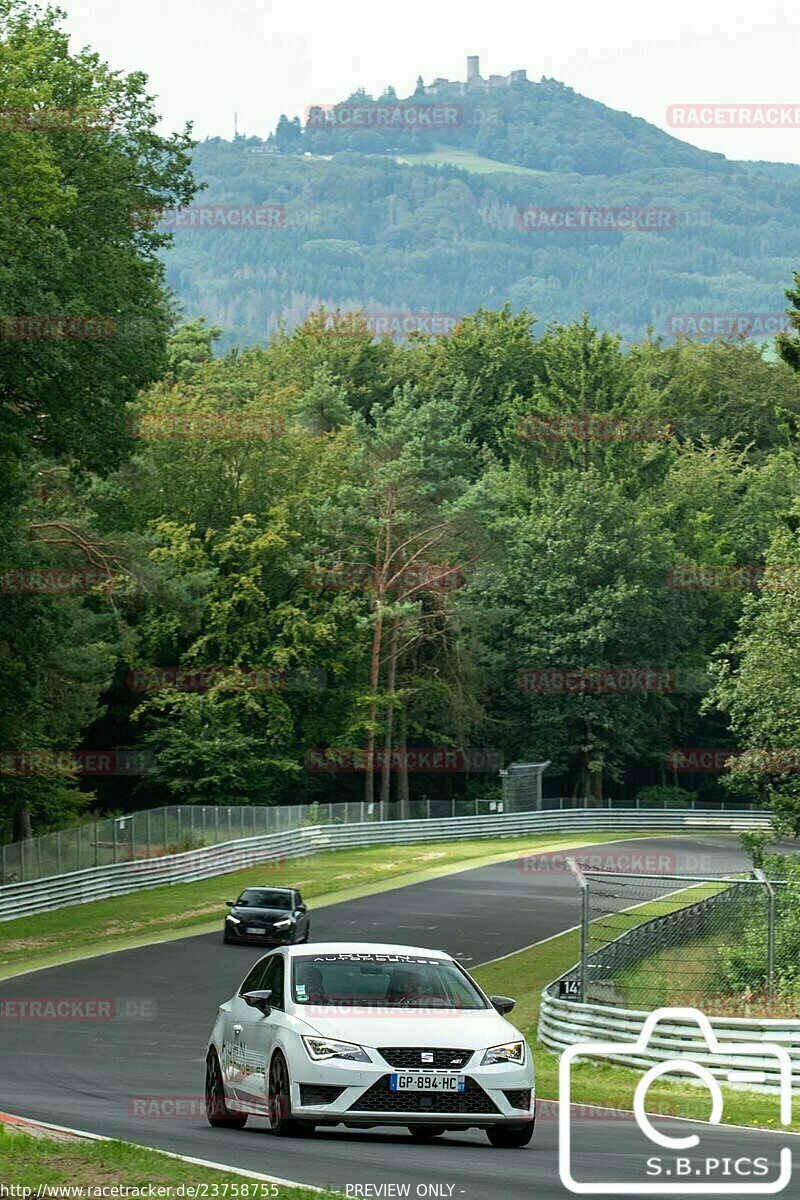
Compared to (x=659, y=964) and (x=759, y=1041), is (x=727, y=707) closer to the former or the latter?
(x=659, y=964)

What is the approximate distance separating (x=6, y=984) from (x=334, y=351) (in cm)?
8435

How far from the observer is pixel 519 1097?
12781 millimetres

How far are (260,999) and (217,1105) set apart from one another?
3.22 feet

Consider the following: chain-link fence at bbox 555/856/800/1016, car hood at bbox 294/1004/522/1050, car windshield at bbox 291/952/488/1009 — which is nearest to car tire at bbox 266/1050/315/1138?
car hood at bbox 294/1004/522/1050

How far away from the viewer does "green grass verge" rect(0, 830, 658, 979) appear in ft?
133

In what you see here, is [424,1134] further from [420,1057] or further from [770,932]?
[770,932]

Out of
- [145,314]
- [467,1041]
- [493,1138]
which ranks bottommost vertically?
[493,1138]

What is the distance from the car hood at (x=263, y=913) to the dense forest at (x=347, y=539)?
7.15 m

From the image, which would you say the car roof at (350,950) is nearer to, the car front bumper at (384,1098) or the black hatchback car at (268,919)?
the car front bumper at (384,1098)

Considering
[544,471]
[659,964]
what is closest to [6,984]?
[659,964]

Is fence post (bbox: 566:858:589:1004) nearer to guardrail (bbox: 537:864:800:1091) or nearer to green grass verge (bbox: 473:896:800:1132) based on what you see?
guardrail (bbox: 537:864:800:1091)

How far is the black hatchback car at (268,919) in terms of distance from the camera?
129 ft

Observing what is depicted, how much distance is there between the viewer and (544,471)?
98.7 metres

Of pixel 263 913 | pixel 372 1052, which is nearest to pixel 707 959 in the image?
pixel 372 1052
